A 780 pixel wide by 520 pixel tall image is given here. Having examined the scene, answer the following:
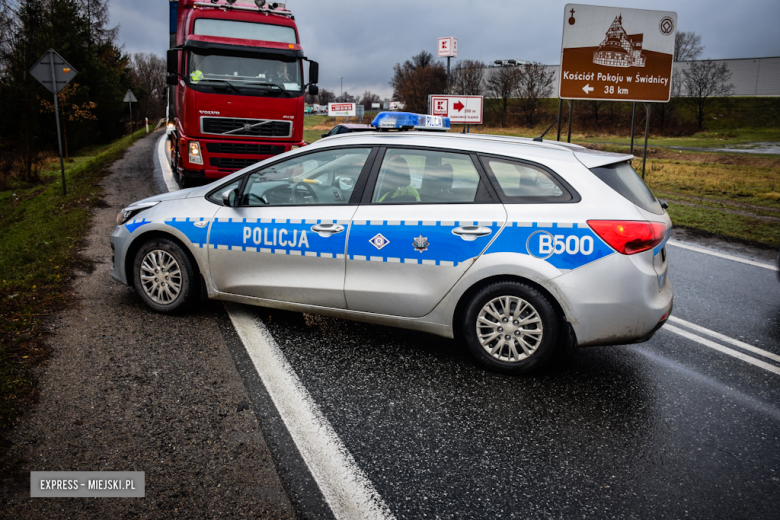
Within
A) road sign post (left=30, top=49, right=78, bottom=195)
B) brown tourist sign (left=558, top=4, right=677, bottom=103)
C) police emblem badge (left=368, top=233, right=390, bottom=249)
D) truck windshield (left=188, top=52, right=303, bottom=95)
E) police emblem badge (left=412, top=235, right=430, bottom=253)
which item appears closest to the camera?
police emblem badge (left=412, top=235, right=430, bottom=253)

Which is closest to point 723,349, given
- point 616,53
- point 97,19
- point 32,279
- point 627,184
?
point 627,184

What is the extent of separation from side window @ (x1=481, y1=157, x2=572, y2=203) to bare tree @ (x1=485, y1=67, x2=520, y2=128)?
64361mm

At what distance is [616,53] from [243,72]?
8.09 meters

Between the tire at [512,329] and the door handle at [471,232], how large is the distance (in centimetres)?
34

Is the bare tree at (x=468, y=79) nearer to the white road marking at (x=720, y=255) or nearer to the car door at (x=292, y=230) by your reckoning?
the white road marking at (x=720, y=255)

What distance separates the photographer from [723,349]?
4.46 m

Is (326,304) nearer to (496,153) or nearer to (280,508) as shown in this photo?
(496,153)

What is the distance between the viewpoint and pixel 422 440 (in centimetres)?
310

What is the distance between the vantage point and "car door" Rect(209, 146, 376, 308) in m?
4.30

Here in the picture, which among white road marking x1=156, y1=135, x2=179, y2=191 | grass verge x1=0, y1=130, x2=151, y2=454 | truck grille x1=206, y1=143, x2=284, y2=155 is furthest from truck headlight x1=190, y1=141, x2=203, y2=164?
grass verge x1=0, y1=130, x2=151, y2=454

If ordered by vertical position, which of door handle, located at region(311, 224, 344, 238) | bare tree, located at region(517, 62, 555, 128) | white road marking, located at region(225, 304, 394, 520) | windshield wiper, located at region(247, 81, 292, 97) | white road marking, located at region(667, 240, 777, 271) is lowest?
white road marking, located at region(225, 304, 394, 520)

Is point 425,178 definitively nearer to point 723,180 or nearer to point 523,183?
point 523,183

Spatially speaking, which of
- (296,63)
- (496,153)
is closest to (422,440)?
(496,153)

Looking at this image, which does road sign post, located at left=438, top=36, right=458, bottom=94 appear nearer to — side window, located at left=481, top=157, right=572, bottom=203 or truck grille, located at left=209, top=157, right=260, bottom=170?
truck grille, located at left=209, top=157, right=260, bottom=170
